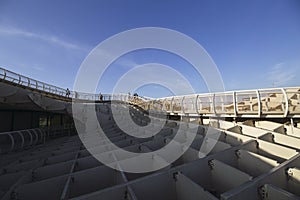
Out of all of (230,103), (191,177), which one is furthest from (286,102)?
(191,177)

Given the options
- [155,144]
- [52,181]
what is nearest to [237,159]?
[155,144]

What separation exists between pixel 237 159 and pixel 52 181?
5074 millimetres

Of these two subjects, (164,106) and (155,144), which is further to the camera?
(164,106)

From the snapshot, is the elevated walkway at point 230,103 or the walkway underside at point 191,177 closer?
the walkway underside at point 191,177

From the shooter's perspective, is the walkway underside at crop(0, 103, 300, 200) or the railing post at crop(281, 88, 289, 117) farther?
the railing post at crop(281, 88, 289, 117)

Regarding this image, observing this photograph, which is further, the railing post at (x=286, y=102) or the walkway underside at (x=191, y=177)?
the railing post at (x=286, y=102)

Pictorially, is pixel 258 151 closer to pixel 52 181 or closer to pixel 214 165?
pixel 214 165

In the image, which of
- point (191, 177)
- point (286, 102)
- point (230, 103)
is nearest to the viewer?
point (191, 177)

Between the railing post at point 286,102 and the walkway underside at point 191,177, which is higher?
the railing post at point 286,102

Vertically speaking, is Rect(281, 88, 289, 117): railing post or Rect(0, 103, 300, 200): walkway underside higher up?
Rect(281, 88, 289, 117): railing post

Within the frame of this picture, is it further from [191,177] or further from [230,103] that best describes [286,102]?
[191,177]

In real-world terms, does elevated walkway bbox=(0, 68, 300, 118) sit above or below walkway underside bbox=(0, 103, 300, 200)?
above

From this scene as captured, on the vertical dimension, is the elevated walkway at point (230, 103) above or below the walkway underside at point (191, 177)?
above

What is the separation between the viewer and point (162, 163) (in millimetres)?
4762
